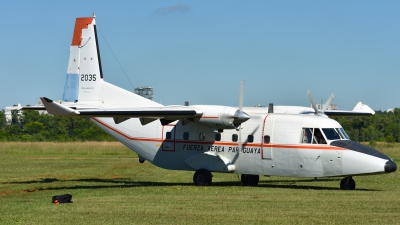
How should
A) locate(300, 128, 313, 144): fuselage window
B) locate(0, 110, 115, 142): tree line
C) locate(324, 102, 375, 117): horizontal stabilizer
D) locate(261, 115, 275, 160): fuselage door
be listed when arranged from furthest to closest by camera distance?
locate(0, 110, 115, 142): tree line, locate(324, 102, 375, 117): horizontal stabilizer, locate(261, 115, 275, 160): fuselage door, locate(300, 128, 313, 144): fuselage window

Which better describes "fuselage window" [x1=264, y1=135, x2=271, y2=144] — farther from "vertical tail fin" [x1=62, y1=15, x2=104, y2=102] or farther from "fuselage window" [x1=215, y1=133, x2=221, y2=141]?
"vertical tail fin" [x1=62, y1=15, x2=104, y2=102]

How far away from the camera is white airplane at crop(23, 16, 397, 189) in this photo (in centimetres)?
2291

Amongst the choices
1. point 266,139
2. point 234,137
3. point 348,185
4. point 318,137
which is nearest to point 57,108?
point 234,137

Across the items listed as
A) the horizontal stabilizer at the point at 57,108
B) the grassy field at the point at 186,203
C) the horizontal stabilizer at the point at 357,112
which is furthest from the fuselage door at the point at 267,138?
the horizontal stabilizer at the point at 57,108

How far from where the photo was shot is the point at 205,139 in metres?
25.5

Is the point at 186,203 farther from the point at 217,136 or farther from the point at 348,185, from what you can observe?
the point at 348,185

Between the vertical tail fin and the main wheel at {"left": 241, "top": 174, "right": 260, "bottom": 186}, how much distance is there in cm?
754

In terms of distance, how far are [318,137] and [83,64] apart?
442 inches

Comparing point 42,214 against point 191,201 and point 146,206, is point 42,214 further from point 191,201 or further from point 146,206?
point 191,201

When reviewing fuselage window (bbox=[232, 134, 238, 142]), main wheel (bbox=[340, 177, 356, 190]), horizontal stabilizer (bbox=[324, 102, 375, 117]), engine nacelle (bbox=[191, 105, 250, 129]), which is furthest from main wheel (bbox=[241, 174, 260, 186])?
horizontal stabilizer (bbox=[324, 102, 375, 117])

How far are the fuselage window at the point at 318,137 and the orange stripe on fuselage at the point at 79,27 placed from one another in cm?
1152

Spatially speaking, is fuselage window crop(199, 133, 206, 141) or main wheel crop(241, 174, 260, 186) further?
main wheel crop(241, 174, 260, 186)

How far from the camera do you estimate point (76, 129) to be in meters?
82.8

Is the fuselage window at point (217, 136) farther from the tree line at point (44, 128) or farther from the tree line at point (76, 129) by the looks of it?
the tree line at point (44, 128)
